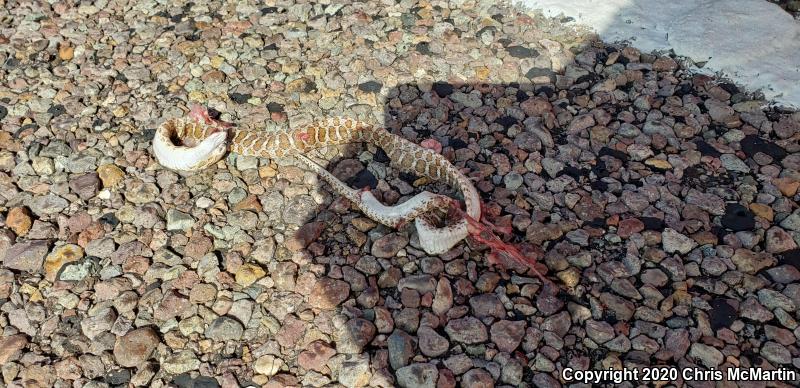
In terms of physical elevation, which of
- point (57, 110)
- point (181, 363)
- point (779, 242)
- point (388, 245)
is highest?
point (779, 242)

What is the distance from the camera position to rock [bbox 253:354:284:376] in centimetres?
477

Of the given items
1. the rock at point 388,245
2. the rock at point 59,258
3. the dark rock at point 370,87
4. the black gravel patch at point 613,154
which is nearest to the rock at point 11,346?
the rock at point 59,258

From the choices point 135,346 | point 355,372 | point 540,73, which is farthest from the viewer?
point 540,73

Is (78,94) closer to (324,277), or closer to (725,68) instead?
(324,277)

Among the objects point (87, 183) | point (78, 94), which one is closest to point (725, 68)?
Answer: point (87, 183)

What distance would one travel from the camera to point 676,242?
17.9ft

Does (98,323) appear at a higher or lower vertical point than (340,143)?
lower

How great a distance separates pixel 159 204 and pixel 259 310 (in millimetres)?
1717

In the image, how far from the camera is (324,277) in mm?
5363

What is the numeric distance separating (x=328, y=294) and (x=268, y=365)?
73 centimetres

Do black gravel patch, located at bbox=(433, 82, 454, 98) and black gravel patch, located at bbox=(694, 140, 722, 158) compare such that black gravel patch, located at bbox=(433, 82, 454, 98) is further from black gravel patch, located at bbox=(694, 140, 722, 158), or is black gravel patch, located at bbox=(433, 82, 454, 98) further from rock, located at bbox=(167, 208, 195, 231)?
rock, located at bbox=(167, 208, 195, 231)

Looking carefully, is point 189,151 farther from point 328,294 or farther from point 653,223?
point 653,223

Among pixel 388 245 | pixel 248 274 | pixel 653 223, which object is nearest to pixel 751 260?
pixel 653 223

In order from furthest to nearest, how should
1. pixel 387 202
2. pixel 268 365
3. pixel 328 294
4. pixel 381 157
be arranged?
pixel 381 157 < pixel 387 202 < pixel 328 294 < pixel 268 365
